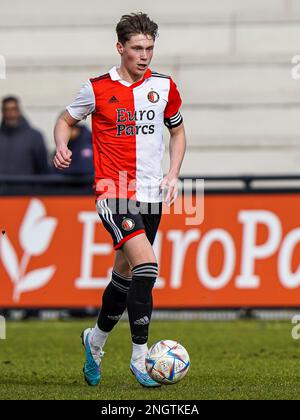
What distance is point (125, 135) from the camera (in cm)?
865

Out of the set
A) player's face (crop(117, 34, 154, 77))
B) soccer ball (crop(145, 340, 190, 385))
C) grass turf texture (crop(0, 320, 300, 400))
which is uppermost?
player's face (crop(117, 34, 154, 77))

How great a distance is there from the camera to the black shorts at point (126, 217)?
27.8 ft

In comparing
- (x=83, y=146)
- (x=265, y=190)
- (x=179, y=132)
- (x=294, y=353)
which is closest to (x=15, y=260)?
(x=83, y=146)

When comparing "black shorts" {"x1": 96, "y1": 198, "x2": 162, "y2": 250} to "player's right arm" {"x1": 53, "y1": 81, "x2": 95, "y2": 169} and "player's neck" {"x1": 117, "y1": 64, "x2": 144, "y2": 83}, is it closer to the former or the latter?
"player's right arm" {"x1": 53, "y1": 81, "x2": 95, "y2": 169}

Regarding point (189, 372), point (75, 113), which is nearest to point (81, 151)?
point (189, 372)

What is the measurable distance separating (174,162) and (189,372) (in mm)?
1894

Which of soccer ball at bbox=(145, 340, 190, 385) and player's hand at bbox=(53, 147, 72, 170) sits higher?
player's hand at bbox=(53, 147, 72, 170)

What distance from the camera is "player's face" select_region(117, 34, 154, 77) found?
8.47 metres

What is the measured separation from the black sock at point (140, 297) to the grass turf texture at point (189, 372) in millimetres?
411

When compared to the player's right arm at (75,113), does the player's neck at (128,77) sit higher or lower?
higher

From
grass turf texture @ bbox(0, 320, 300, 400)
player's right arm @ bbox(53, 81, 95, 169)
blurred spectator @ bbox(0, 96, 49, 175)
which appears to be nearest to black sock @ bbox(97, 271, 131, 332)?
grass turf texture @ bbox(0, 320, 300, 400)

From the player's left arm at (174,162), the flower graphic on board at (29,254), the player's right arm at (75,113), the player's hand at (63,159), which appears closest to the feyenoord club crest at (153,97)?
the player's left arm at (174,162)

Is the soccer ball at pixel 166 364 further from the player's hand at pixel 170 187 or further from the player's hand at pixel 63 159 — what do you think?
the player's hand at pixel 63 159
